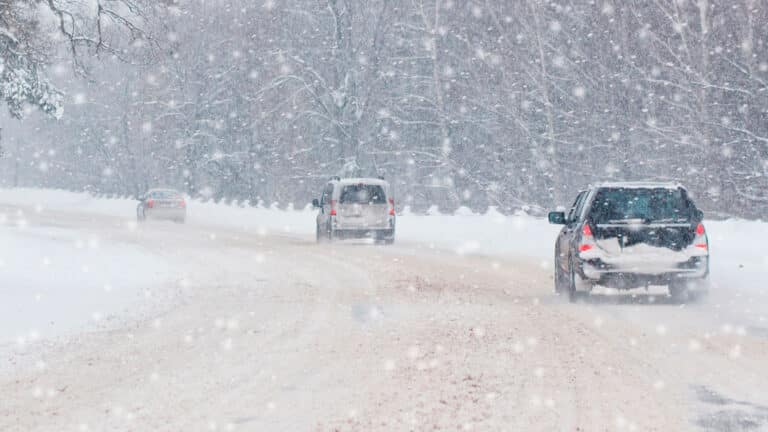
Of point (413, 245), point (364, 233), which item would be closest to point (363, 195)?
point (364, 233)

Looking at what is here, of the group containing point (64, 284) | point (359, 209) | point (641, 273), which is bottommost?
point (64, 284)

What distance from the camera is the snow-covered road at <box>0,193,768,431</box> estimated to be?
7539 millimetres

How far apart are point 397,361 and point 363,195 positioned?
1990 cm

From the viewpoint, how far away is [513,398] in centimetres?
816

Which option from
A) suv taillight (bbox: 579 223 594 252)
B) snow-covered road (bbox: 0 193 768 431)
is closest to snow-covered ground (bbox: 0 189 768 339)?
snow-covered road (bbox: 0 193 768 431)

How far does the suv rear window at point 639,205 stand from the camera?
15328 mm

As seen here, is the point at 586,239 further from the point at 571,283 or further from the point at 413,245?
the point at 413,245

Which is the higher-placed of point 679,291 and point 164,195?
point 164,195

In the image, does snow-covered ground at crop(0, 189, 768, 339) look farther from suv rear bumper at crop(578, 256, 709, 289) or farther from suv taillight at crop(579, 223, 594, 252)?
suv taillight at crop(579, 223, 594, 252)

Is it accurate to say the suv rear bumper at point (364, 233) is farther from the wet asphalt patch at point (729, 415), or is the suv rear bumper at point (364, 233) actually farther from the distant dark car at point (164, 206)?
the wet asphalt patch at point (729, 415)

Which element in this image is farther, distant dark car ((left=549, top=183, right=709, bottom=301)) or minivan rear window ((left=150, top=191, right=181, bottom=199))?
minivan rear window ((left=150, top=191, right=181, bottom=199))

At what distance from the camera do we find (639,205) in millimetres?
15750

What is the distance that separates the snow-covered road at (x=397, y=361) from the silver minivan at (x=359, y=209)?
33.8 feet

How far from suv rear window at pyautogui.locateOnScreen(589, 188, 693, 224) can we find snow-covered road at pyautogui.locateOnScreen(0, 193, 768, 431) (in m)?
1.27
